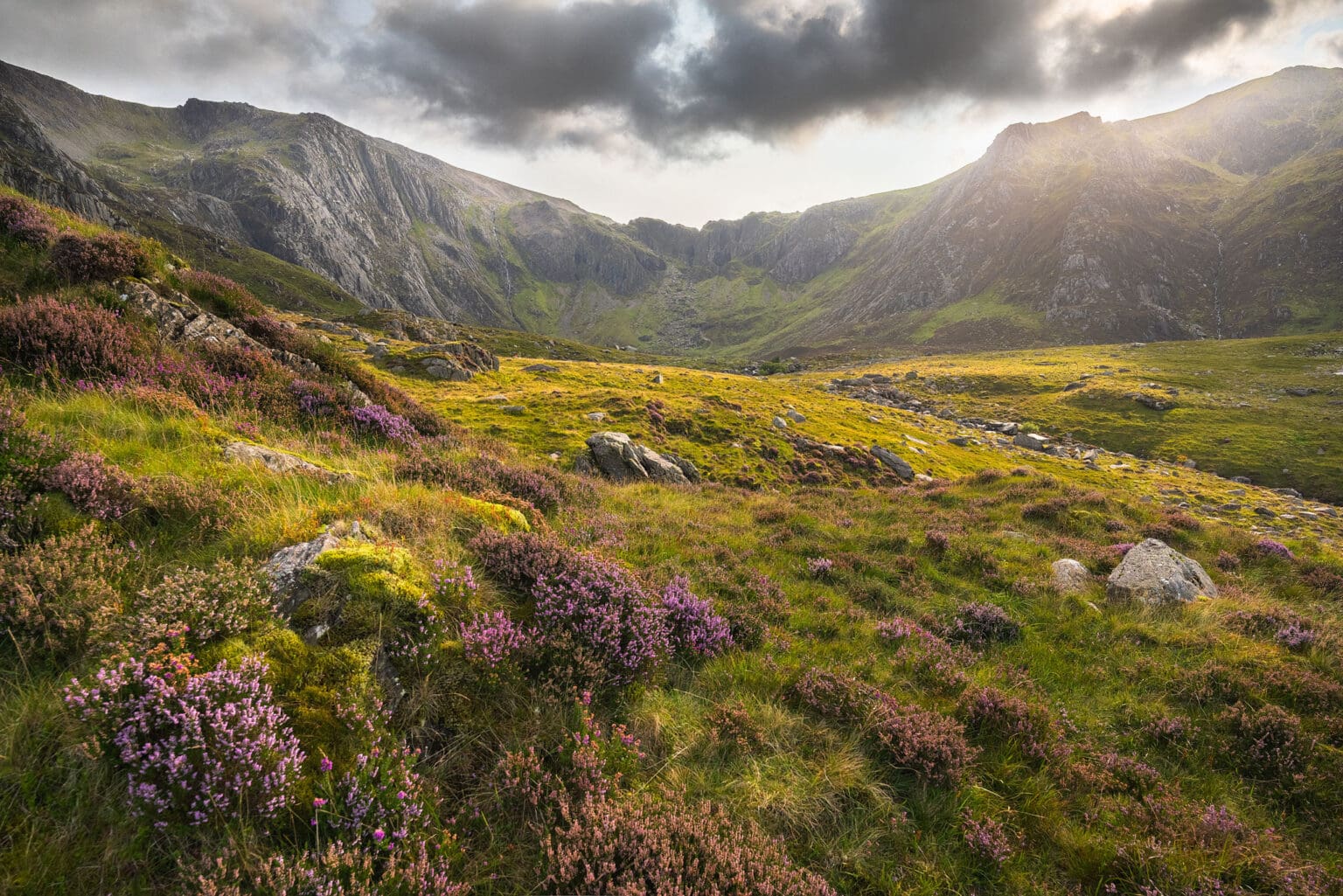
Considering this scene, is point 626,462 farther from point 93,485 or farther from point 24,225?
point 24,225

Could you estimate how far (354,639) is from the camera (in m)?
4.41

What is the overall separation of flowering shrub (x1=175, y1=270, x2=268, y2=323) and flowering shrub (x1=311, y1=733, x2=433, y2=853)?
14.8 metres

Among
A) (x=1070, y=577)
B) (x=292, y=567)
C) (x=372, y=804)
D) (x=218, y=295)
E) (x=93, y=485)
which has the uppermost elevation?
(x=218, y=295)

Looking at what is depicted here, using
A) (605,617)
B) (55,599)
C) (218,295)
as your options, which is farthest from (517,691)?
(218,295)

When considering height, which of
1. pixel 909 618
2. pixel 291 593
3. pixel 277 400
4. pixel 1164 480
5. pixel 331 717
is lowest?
pixel 1164 480

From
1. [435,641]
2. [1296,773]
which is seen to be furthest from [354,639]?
[1296,773]

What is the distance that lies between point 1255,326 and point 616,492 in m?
254

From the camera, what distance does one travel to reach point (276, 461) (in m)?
7.41

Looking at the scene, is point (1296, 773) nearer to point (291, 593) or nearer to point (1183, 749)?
point (1183, 749)

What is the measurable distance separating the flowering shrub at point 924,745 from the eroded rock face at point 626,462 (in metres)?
14.9

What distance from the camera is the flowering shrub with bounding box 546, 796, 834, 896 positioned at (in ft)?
11.4

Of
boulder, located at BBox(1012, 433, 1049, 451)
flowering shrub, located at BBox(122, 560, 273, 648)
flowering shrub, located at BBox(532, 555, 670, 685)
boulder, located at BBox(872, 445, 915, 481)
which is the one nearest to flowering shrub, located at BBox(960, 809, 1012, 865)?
flowering shrub, located at BBox(532, 555, 670, 685)

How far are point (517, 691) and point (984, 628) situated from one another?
853cm

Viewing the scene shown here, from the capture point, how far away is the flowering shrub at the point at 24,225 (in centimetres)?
1006
